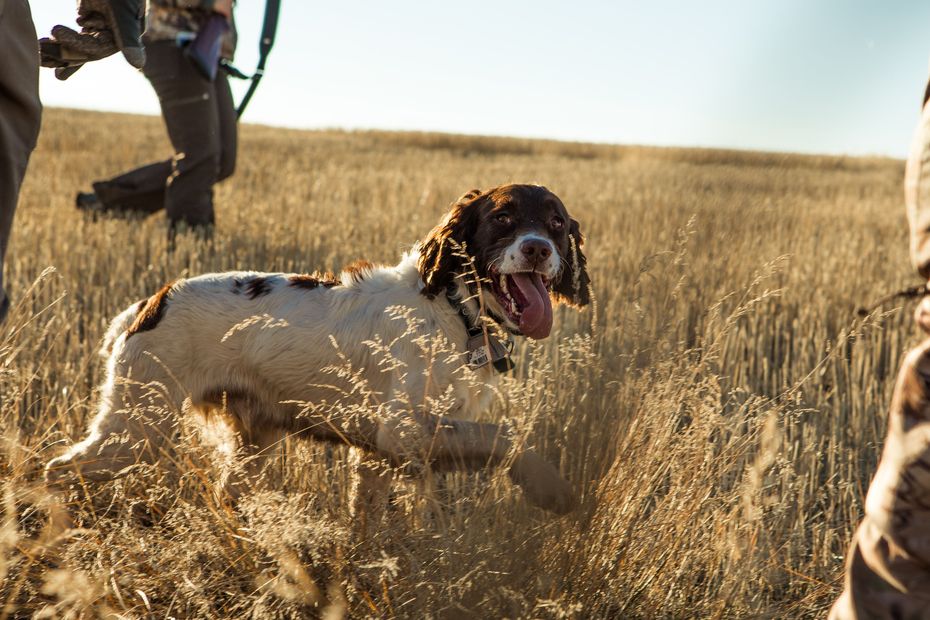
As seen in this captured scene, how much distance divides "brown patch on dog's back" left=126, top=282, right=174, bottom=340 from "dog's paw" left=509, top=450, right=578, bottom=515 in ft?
4.33

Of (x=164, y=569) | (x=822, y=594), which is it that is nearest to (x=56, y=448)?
(x=164, y=569)

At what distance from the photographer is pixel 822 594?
7.49 feet

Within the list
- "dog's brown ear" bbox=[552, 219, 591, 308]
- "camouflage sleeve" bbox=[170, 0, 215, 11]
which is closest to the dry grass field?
"dog's brown ear" bbox=[552, 219, 591, 308]

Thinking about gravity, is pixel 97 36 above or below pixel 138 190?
above

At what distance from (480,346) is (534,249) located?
34 cm

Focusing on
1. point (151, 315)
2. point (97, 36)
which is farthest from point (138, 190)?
point (97, 36)

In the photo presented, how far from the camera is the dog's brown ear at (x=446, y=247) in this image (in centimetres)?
283

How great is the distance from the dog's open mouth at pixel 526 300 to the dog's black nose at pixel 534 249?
81 millimetres

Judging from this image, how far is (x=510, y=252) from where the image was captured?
2723 mm

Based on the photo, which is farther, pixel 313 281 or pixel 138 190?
pixel 138 190

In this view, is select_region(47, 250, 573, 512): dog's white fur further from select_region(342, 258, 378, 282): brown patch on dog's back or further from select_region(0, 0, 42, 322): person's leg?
select_region(0, 0, 42, 322): person's leg

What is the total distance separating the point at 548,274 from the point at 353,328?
64 centimetres

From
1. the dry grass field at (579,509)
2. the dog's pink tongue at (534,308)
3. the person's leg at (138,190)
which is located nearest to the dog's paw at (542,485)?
the dry grass field at (579,509)

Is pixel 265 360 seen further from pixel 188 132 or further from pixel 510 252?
pixel 188 132
